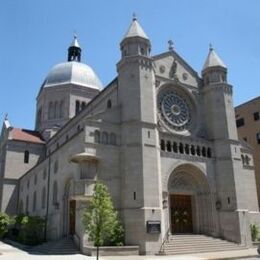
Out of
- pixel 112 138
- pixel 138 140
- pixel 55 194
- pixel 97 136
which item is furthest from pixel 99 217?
pixel 55 194

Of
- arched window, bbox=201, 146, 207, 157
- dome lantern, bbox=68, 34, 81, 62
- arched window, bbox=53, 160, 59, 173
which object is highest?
dome lantern, bbox=68, 34, 81, 62

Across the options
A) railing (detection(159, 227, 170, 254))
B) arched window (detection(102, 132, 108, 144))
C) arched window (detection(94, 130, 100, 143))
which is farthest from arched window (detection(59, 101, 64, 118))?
railing (detection(159, 227, 170, 254))

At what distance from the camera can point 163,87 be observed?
3744 cm

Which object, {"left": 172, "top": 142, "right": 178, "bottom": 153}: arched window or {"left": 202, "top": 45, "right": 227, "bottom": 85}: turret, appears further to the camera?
{"left": 202, "top": 45, "right": 227, "bottom": 85}: turret

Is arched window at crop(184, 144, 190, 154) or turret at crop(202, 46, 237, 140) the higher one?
turret at crop(202, 46, 237, 140)

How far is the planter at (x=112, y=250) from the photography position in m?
A: 25.9

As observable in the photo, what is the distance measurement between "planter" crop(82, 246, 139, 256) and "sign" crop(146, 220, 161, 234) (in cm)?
196

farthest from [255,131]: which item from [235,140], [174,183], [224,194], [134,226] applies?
[134,226]

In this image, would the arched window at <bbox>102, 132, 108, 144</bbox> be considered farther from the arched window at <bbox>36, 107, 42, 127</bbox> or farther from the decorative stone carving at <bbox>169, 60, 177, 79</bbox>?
the arched window at <bbox>36, 107, 42, 127</bbox>

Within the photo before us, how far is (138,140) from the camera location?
3145 centimetres

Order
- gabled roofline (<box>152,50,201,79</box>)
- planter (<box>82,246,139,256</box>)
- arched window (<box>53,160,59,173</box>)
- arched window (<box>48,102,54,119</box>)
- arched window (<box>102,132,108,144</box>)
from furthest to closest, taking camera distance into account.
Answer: arched window (<box>48,102,54,119</box>) → gabled roofline (<box>152,50,201,79</box>) → arched window (<box>53,160,59,173</box>) → arched window (<box>102,132,108,144</box>) → planter (<box>82,246,139,256</box>)

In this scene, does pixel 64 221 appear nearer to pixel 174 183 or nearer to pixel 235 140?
pixel 174 183

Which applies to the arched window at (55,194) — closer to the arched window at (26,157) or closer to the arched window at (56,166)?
the arched window at (56,166)

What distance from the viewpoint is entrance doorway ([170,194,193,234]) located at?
112ft
